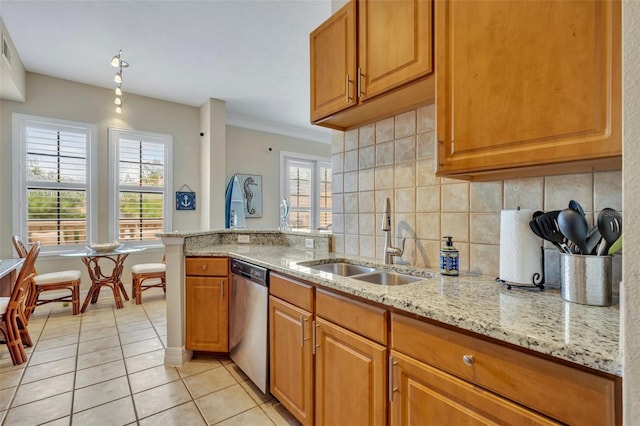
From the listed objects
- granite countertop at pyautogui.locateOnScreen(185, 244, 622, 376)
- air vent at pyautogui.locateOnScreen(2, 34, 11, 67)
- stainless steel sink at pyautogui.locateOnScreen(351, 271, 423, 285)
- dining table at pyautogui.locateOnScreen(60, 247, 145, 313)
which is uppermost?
air vent at pyautogui.locateOnScreen(2, 34, 11, 67)

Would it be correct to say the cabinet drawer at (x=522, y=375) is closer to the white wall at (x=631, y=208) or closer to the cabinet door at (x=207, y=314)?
the white wall at (x=631, y=208)

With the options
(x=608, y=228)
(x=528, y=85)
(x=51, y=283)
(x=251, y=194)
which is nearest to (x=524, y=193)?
(x=608, y=228)

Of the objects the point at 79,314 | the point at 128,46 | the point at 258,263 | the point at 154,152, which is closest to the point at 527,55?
the point at 258,263

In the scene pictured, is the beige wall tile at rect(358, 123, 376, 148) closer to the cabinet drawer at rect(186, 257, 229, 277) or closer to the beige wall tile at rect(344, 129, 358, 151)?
the beige wall tile at rect(344, 129, 358, 151)

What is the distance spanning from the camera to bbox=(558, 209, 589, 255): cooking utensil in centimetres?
95

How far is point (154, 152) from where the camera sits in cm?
453

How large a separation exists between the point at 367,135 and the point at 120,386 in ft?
7.65

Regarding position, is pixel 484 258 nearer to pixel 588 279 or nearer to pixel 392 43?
pixel 588 279

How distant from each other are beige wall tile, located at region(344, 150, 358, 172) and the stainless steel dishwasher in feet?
2.98

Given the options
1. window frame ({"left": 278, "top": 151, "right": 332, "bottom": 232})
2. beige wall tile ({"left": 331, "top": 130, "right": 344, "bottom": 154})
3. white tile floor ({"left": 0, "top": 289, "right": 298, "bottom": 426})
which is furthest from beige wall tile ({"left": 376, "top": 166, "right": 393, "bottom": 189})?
window frame ({"left": 278, "top": 151, "right": 332, "bottom": 232})

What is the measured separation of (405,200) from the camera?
175 cm

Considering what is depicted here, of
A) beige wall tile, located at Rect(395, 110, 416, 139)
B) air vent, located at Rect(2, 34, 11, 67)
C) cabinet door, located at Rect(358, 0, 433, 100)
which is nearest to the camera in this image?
cabinet door, located at Rect(358, 0, 433, 100)

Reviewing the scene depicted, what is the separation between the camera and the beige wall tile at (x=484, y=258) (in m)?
1.36

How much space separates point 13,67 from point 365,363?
444 cm
